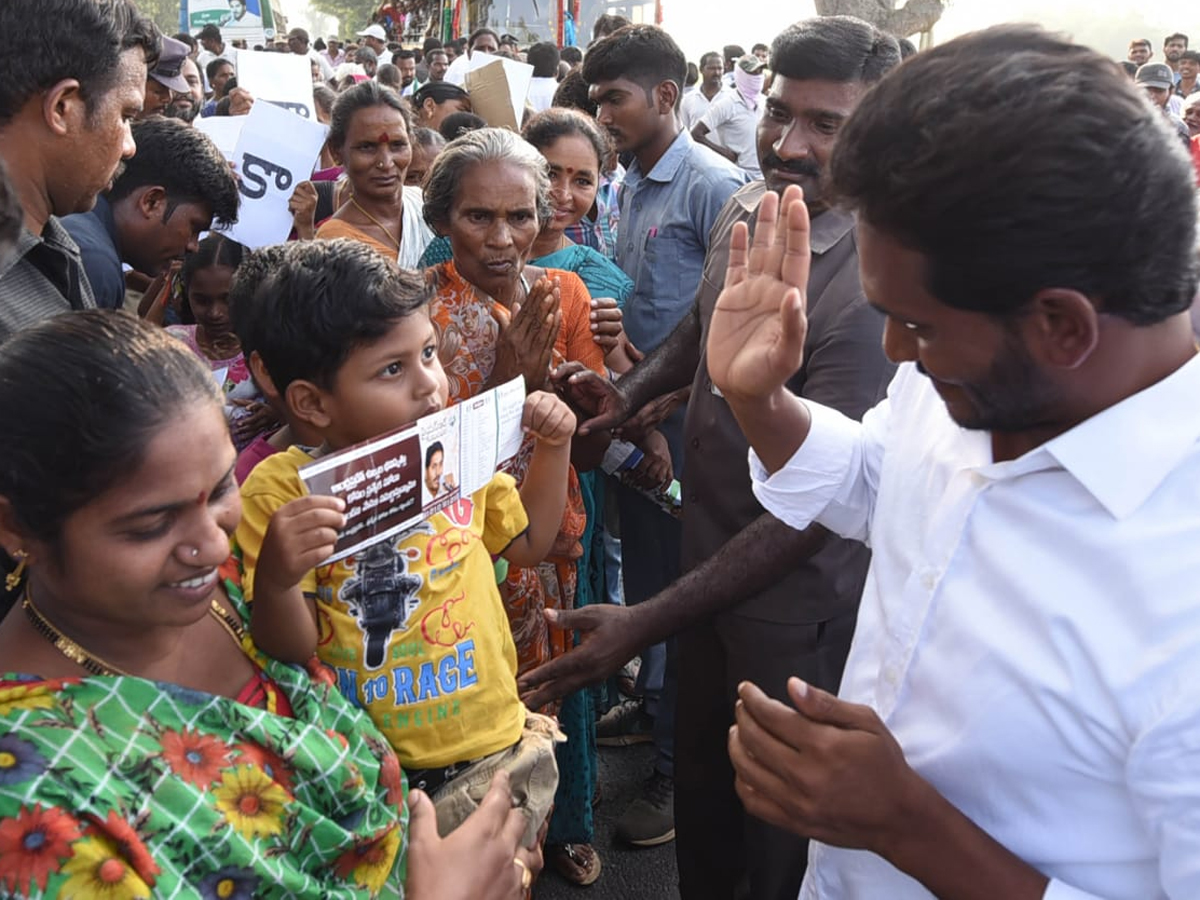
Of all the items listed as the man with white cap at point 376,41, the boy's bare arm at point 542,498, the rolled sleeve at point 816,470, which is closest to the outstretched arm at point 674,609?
the boy's bare arm at point 542,498

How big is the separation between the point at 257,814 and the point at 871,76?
208 centimetres

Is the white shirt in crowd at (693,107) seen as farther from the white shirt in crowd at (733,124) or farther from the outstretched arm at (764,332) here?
the outstretched arm at (764,332)

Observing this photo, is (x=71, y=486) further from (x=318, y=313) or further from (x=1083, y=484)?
(x=1083, y=484)

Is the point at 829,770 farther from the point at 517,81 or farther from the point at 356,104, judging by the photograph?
the point at 517,81

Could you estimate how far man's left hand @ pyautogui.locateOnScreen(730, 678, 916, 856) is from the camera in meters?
1.21

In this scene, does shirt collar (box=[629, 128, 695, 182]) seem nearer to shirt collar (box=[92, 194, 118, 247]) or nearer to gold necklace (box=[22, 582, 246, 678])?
shirt collar (box=[92, 194, 118, 247])

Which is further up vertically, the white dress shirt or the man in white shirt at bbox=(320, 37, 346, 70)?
the white dress shirt

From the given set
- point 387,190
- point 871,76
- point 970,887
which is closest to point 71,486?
point 970,887

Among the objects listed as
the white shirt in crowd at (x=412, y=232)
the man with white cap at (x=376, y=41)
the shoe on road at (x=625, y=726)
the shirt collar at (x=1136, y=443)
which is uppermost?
the shirt collar at (x=1136, y=443)

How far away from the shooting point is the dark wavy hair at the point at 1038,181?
1042mm

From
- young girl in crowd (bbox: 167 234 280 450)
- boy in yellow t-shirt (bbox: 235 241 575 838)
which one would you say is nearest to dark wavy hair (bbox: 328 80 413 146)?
young girl in crowd (bbox: 167 234 280 450)

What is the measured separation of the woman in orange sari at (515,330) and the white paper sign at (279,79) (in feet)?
12.6

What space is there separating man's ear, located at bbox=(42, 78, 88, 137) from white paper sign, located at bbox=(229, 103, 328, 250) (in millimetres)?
2287

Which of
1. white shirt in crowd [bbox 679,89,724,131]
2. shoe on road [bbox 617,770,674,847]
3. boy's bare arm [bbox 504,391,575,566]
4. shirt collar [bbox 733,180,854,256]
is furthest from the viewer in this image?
white shirt in crowd [bbox 679,89,724,131]
